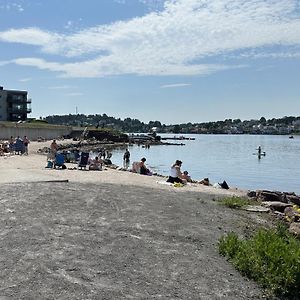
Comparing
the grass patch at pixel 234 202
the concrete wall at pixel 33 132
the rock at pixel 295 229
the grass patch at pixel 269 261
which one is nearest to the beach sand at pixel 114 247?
the grass patch at pixel 269 261

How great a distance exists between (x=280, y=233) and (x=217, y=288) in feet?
12.4

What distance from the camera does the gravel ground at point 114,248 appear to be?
7387 millimetres

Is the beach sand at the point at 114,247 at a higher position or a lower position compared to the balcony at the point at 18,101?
lower

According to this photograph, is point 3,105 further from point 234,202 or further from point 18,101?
point 234,202

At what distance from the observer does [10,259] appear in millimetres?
8211

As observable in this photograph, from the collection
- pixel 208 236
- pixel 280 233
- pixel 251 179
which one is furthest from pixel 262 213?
pixel 251 179

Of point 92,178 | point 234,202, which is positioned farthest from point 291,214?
point 92,178

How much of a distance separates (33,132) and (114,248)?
247ft

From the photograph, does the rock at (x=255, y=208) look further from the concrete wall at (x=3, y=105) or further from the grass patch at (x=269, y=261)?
the concrete wall at (x=3, y=105)

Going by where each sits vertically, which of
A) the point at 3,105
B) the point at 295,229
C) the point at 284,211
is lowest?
the point at 284,211

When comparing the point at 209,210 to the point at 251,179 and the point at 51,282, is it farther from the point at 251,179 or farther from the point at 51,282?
the point at 251,179

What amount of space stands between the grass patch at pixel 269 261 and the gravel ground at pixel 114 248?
A: 212 millimetres

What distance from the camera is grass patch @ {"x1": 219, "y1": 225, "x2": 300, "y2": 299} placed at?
314 inches

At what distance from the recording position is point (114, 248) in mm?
9203
